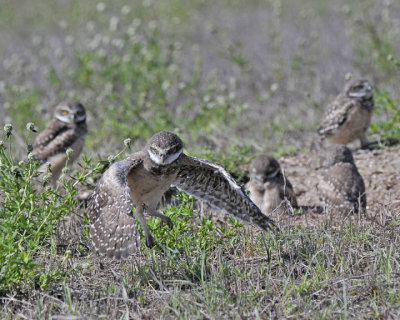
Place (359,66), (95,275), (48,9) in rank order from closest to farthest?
1. (95,275)
2. (359,66)
3. (48,9)

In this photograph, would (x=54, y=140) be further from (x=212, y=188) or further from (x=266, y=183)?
(x=212, y=188)

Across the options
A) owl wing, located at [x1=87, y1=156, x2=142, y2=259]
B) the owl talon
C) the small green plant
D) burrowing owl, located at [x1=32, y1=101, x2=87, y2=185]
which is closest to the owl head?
burrowing owl, located at [x1=32, y1=101, x2=87, y2=185]

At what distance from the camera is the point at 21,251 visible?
488cm

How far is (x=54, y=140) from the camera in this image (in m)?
9.24

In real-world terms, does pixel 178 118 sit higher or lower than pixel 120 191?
lower

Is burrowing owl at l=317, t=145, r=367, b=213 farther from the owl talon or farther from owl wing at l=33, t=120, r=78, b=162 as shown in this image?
owl wing at l=33, t=120, r=78, b=162

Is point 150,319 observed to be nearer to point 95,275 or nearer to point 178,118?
point 95,275

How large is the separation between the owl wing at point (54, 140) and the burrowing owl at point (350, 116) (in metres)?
3.75

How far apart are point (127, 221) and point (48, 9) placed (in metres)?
18.8

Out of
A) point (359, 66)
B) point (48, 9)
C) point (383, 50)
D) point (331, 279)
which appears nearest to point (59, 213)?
point (331, 279)

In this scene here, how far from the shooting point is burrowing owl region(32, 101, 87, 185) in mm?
9086

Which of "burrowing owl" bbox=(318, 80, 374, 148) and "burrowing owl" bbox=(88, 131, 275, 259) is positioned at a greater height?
"burrowing owl" bbox=(88, 131, 275, 259)

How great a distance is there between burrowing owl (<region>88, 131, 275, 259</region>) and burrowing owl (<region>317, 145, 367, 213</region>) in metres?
1.36

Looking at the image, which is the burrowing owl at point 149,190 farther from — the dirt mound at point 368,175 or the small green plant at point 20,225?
the dirt mound at point 368,175
